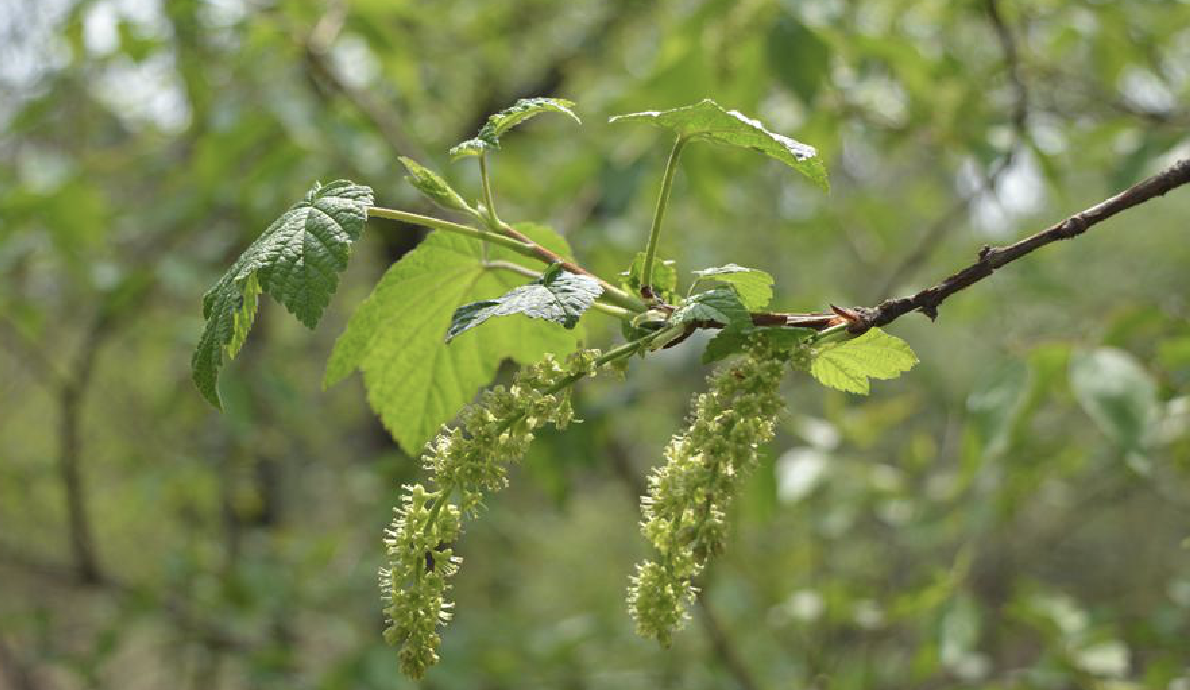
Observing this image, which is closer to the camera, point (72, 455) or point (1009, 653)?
point (72, 455)

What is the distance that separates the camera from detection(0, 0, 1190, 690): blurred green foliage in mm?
2850

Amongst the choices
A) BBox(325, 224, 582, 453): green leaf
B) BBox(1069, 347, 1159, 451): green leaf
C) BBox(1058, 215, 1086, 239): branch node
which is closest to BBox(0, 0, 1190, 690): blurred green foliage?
BBox(1069, 347, 1159, 451): green leaf

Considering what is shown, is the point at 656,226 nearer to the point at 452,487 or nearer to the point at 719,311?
the point at 719,311

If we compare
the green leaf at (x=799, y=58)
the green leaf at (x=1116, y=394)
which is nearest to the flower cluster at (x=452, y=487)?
the green leaf at (x=1116, y=394)

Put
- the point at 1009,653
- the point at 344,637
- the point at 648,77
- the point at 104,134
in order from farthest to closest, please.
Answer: the point at 1009,653 < the point at 104,134 < the point at 344,637 < the point at 648,77

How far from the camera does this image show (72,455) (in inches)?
157

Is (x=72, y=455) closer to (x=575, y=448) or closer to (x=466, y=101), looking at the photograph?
(x=575, y=448)

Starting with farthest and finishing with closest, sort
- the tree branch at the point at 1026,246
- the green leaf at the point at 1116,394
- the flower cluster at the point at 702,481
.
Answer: the green leaf at the point at 1116,394
the flower cluster at the point at 702,481
the tree branch at the point at 1026,246

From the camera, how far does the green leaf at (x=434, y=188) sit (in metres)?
1.17

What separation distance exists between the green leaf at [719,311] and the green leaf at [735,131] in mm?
186

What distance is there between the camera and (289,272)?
43.1 inches

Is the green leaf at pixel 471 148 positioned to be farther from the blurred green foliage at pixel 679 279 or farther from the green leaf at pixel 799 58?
the green leaf at pixel 799 58

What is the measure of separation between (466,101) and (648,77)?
479 centimetres

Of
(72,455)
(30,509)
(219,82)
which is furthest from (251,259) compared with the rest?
(30,509)
